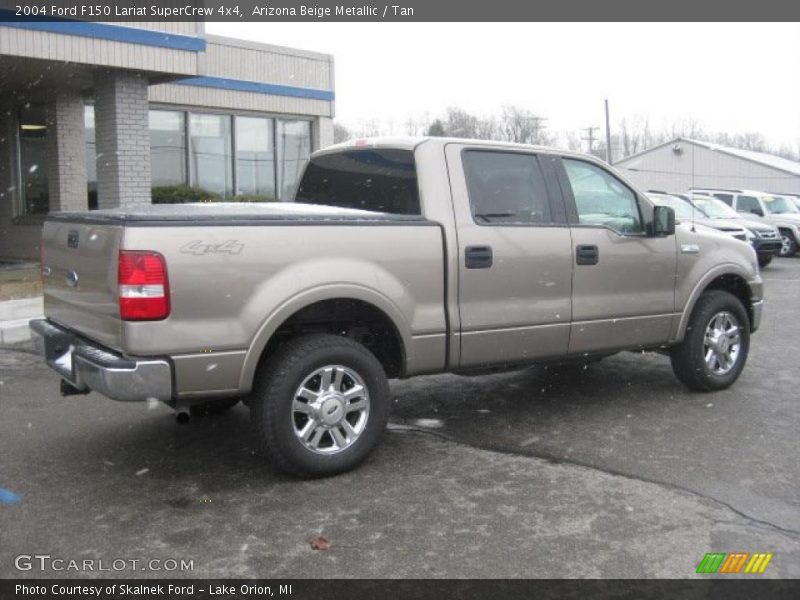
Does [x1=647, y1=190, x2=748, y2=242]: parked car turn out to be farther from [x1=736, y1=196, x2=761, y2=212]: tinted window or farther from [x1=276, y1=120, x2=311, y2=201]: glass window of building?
[x1=276, y1=120, x2=311, y2=201]: glass window of building

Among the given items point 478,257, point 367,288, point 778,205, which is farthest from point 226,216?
point 778,205

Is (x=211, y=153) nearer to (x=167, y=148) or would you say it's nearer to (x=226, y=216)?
(x=167, y=148)

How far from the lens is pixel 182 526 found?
153 inches

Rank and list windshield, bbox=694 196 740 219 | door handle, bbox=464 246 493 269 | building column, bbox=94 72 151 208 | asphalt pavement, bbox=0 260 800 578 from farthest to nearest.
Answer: windshield, bbox=694 196 740 219 → building column, bbox=94 72 151 208 → door handle, bbox=464 246 493 269 → asphalt pavement, bbox=0 260 800 578

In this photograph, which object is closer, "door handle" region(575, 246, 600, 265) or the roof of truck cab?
the roof of truck cab

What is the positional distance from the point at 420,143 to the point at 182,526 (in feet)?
8.85

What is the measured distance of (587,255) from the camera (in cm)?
559

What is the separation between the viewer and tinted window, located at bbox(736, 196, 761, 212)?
856 inches

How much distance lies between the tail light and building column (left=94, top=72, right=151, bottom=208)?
8544 mm

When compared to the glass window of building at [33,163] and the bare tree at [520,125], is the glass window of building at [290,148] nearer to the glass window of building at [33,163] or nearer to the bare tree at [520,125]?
the glass window of building at [33,163]

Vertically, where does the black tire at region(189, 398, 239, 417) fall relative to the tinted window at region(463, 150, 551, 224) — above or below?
below

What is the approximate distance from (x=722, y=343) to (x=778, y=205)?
1787 cm

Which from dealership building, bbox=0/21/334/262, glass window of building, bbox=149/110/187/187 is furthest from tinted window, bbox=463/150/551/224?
glass window of building, bbox=149/110/187/187

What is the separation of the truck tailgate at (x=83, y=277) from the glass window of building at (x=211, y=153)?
11.5 metres
